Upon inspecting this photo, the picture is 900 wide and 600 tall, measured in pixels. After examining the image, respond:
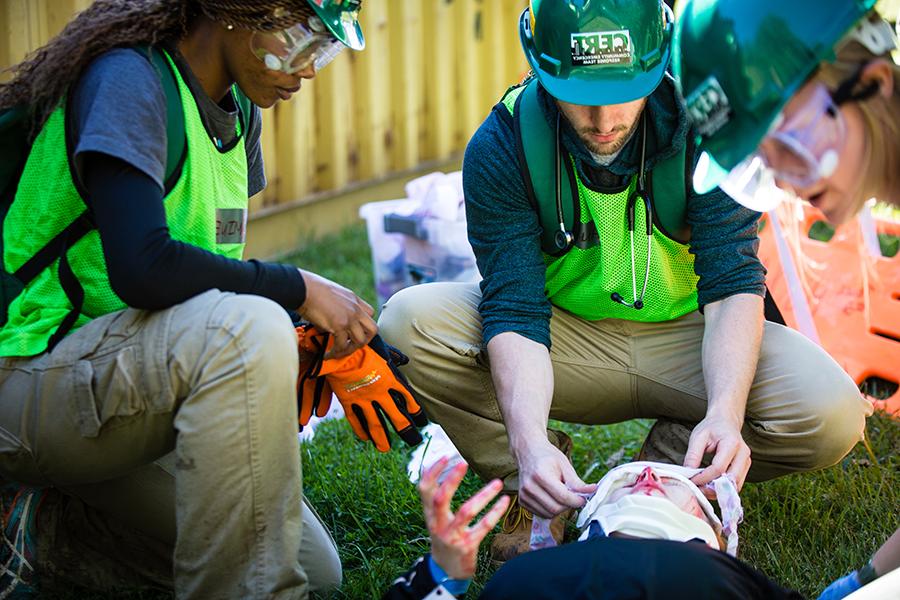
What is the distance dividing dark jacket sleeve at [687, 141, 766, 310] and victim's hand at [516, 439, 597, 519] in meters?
0.74

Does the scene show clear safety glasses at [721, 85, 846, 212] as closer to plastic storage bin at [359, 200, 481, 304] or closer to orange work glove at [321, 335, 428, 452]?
orange work glove at [321, 335, 428, 452]

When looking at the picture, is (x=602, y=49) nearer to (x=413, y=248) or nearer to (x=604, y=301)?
(x=604, y=301)

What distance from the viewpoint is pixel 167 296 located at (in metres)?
2.63

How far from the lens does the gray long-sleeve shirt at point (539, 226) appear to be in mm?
3305

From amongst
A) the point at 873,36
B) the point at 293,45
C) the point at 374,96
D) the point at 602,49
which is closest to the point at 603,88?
the point at 602,49

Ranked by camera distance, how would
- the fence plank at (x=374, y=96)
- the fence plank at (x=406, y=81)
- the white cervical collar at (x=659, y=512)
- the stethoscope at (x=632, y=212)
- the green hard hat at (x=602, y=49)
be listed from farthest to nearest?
the fence plank at (x=406, y=81) < the fence plank at (x=374, y=96) < the stethoscope at (x=632, y=212) < the green hard hat at (x=602, y=49) < the white cervical collar at (x=659, y=512)

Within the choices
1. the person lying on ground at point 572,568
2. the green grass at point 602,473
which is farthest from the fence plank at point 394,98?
the person lying on ground at point 572,568

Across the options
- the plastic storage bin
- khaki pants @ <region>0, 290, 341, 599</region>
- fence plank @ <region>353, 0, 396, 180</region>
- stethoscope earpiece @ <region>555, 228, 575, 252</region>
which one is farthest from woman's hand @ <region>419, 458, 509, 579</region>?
fence plank @ <region>353, 0, 396, 180</region>

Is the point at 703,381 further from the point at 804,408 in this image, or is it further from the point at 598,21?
the point at 598,21

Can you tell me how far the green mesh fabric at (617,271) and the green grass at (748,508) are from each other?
682 mm

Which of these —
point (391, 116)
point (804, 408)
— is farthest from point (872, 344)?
point (391, 116)

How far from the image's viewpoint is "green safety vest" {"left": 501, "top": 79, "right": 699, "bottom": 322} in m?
3.35

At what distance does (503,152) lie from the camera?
340cm

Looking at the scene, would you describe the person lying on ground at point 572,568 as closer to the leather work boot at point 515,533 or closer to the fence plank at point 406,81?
the leather work boot at point 515,533
